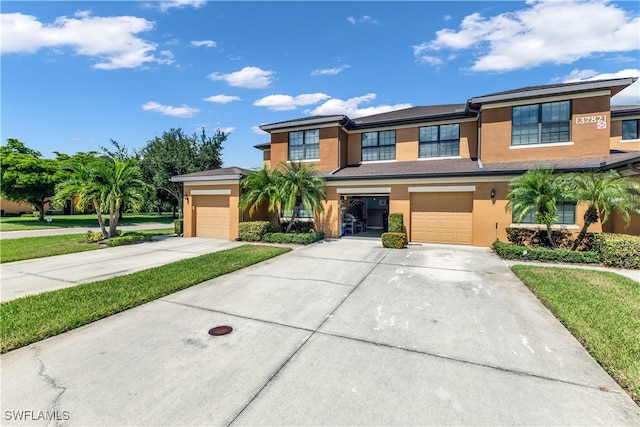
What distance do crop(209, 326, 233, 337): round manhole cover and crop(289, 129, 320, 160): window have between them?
13611 mm

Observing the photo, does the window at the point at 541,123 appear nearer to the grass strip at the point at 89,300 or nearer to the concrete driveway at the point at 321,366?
the concrete driveway at the point at 321,366

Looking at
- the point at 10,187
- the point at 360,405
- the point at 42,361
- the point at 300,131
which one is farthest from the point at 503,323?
the point at 10,187

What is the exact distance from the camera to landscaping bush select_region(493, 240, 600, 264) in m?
9.48

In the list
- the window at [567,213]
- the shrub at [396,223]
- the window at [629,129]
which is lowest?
the shrub at [396,223]

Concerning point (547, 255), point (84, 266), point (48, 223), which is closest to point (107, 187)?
point (84, 266)

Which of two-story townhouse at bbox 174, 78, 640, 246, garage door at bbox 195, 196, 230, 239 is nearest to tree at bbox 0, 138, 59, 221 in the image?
garage door at bbox 195, 196, 230, 239

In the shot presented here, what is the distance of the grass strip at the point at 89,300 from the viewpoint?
4715mm

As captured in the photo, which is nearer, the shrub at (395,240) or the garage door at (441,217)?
the shrub at (395,240)

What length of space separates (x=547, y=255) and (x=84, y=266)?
1598 cm

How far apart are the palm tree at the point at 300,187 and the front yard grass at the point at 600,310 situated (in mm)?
9100

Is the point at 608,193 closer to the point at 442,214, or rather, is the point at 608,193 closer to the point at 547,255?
the point at 547,255

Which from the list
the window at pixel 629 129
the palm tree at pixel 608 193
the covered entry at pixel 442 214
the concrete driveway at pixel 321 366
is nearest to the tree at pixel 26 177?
the concrete driveway at pixel 321 366

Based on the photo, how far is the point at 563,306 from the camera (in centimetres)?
560

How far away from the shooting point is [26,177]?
24156mm
